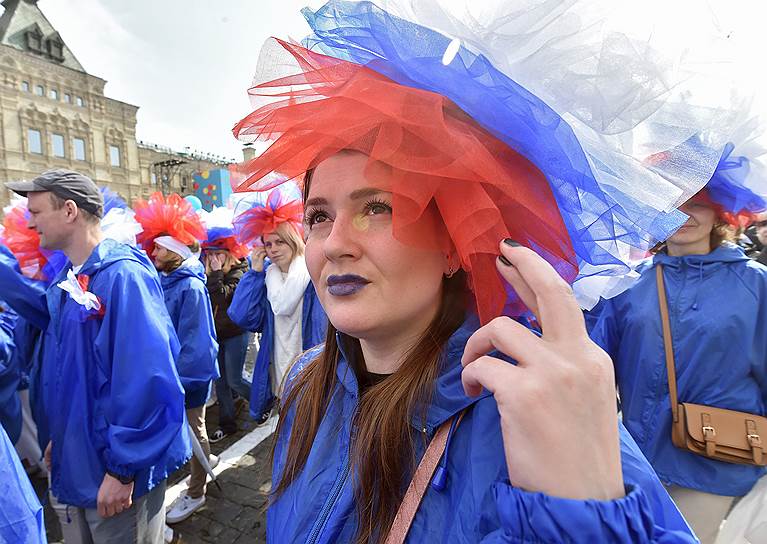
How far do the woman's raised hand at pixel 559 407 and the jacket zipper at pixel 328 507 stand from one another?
0.56 metres

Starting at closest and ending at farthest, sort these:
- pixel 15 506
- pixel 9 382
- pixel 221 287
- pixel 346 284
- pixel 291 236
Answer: pixel 346 284, pixel 15 506, pixel 9 382, pixel 291 236, pixel 221 287

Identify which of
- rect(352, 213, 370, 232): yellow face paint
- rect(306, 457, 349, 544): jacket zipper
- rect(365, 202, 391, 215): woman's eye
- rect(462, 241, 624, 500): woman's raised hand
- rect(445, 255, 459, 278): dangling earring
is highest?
rect(365, 202, 391, 215): woman's eye

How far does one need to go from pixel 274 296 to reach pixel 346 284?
265cm

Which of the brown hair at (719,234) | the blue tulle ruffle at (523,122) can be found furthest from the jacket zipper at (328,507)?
the brown hair at (719,234)

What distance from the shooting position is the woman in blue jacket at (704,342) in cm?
195

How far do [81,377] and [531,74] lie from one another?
2.54m

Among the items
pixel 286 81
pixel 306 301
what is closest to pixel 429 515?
pixel 286 81

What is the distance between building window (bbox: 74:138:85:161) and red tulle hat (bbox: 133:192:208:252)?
41211 mm

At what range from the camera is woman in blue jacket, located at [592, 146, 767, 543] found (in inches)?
76.9

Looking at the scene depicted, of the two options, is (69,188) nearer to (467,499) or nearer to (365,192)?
(365,192)

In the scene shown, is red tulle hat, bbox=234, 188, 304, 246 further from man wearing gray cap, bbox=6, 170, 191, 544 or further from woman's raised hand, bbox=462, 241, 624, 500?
woman's raised hand, bbox=462, 241, 624, 500

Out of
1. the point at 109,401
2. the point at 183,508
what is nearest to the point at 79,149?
the point at 183,508

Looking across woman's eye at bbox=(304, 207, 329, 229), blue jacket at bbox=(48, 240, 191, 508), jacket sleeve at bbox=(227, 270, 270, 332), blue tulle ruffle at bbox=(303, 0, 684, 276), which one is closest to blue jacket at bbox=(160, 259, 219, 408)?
jacket sleeve at bbox=(227, 270, 270, 332)

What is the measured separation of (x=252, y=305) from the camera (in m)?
3.70
